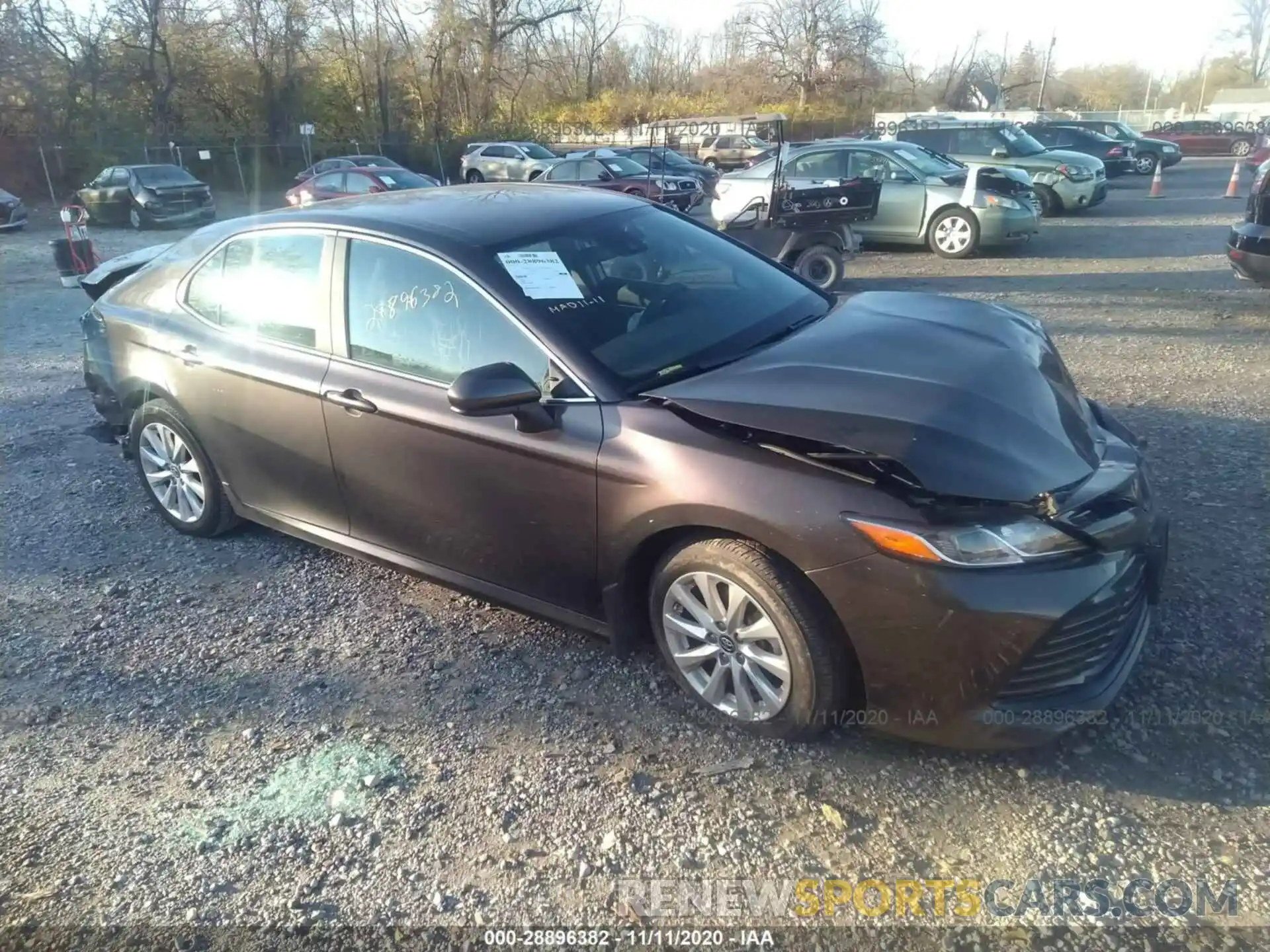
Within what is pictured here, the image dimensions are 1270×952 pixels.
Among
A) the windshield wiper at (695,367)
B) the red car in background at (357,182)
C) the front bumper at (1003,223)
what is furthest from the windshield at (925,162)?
the windshield wiper at (695,367)

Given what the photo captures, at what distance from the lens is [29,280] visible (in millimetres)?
13500

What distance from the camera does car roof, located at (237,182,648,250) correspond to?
3.43 meters

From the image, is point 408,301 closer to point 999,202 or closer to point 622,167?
point 999,202

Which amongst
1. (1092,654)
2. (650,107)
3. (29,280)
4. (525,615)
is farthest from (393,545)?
(650,107)

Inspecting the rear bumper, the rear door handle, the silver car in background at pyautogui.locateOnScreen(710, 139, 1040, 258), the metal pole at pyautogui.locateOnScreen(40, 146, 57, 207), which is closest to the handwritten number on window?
the rear door handle

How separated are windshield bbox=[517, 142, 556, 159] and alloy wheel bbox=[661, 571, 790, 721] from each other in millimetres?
26355

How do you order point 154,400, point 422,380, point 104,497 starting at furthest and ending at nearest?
point 104,497, point 154,400, point 422,380

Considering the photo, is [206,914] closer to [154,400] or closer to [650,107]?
[154,400]

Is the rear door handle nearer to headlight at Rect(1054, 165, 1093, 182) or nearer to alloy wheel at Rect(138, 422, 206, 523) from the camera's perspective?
alloy wheel at Rect(138, 422, 206, 523)

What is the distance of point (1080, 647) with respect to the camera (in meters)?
2.53

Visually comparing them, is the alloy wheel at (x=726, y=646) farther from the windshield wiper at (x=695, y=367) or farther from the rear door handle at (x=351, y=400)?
the rear door handle at (x=351, y=400)

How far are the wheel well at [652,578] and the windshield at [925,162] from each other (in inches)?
431

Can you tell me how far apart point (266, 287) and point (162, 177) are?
64.0 feet

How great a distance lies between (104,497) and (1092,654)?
5.05 meters
